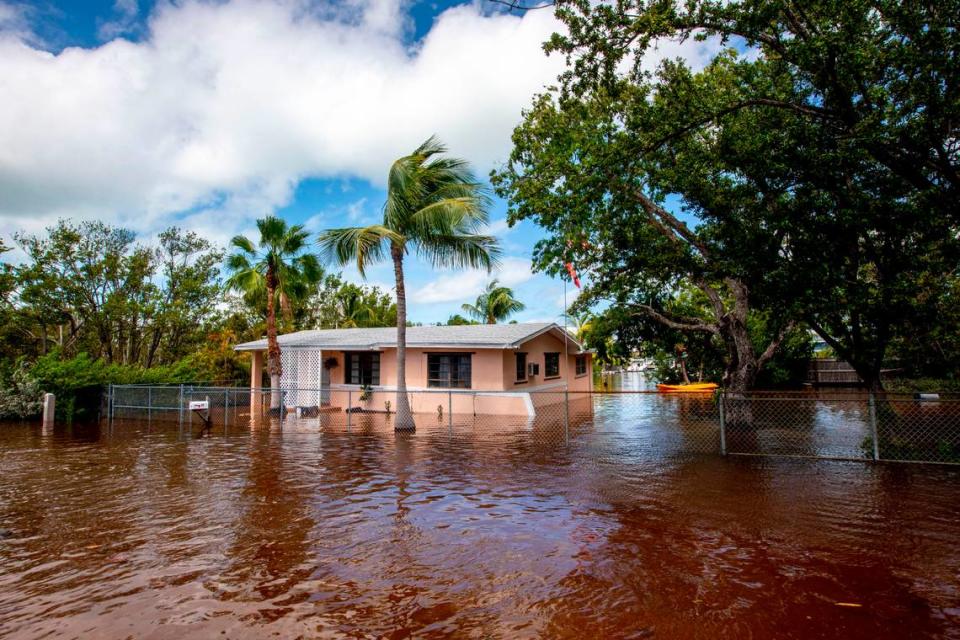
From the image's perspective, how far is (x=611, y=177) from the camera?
10648mm

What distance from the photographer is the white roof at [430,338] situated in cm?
1919

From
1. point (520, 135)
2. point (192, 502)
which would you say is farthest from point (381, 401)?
point (192, 502)

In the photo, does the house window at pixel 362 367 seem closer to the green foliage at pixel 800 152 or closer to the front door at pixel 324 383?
the front door at pixel 324 383

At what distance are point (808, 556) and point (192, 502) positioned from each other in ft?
26.2

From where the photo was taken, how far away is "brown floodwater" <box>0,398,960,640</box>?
404 cm

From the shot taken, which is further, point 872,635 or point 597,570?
point 597,570

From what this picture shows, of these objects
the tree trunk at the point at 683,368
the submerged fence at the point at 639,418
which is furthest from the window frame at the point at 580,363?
the tree trunk at the point at 683,368

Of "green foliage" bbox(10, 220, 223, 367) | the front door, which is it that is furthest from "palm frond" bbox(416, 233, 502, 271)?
"green foliage" bbox(10, 220, 223, 367)

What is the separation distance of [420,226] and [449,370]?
23.6 ft

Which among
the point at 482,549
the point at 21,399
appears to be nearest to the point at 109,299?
the point at 21,399

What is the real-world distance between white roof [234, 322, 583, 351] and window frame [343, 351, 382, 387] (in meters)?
0.64

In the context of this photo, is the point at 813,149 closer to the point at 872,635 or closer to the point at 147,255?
the point at 872,635

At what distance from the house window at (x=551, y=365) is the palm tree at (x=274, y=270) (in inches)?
427

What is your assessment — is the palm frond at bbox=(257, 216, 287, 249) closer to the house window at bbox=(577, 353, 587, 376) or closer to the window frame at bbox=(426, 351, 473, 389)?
the window frame at bbox=(426, 351, 473, 389)
